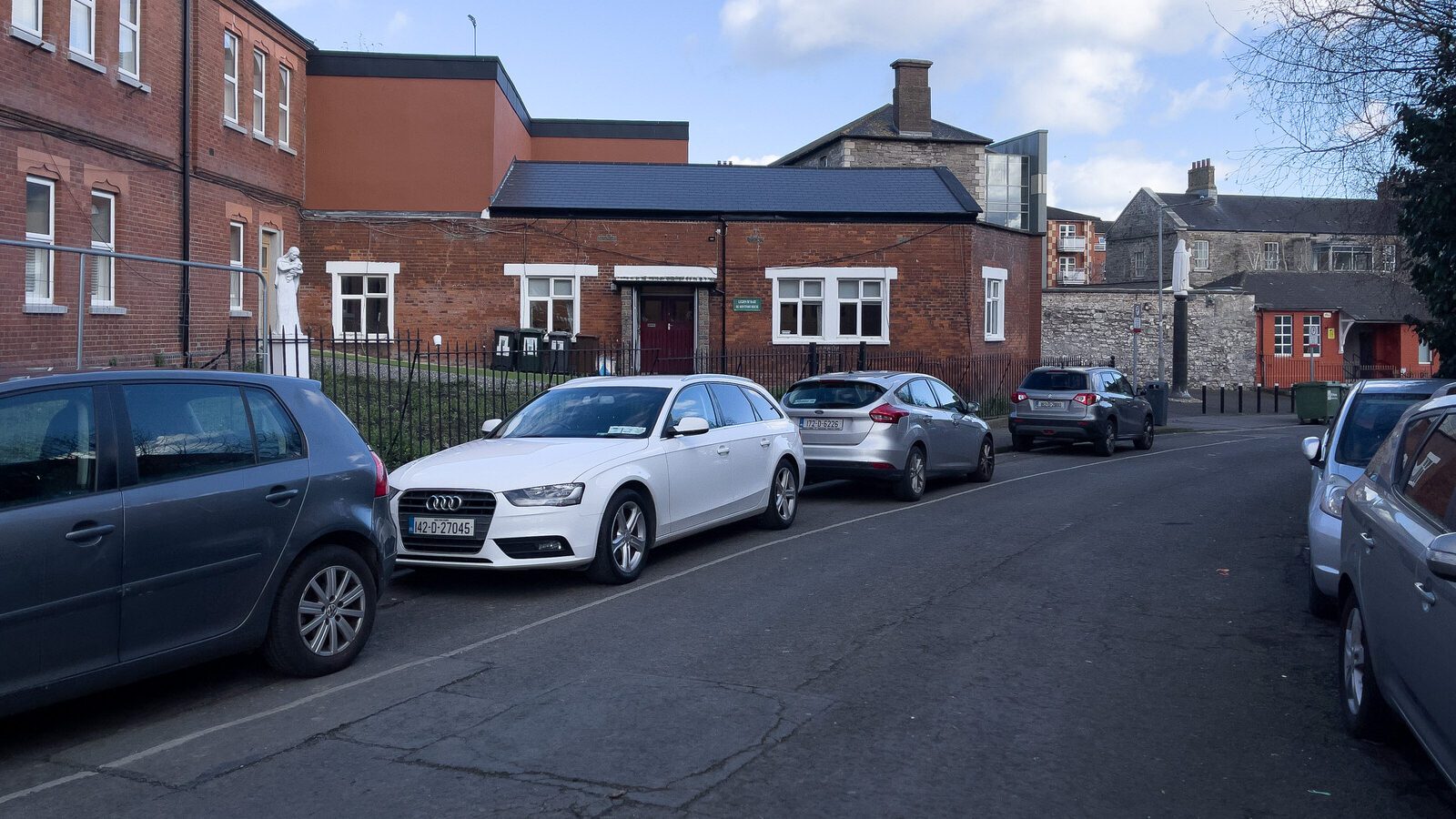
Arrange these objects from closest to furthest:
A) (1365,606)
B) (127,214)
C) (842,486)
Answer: (1365,606), (842,486), (127,214)

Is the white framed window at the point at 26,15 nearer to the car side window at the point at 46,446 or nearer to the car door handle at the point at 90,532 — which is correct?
the car side window at the point at 46,446

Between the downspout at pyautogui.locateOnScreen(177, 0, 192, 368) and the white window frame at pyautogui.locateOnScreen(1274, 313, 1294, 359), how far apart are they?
153 feet

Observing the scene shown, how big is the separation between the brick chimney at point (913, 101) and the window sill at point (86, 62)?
34.8 metres

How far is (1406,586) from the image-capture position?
4531mm

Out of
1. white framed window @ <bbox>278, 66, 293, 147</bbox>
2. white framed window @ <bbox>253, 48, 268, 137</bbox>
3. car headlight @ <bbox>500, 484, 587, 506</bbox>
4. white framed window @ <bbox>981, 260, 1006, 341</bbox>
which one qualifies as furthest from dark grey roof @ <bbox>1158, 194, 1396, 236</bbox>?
car headlight @ <bbox>500, 484, 587, 506</bbox>

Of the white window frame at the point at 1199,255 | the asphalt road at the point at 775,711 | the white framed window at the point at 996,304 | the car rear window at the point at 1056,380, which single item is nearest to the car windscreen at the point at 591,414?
the asphalt road at the point at 775,711

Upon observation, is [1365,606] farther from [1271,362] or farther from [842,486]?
[1271,362]

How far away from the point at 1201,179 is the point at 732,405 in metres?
61.9

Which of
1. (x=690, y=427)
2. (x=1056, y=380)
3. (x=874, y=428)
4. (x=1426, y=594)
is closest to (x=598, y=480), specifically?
(x=690, y=427)

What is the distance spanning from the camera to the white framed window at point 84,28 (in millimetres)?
17609

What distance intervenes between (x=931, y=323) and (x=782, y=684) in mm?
24000

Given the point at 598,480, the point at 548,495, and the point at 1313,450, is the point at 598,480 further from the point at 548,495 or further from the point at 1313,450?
the point at 1313,450

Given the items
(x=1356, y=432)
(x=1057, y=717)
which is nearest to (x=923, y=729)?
(x=1057, y=717)

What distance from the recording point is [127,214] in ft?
63.1
